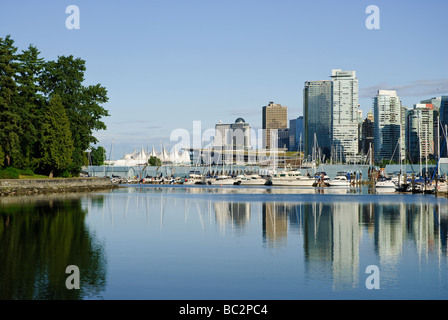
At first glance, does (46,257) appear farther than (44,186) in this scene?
No

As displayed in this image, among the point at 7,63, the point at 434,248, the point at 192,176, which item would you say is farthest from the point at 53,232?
the point at 192,176

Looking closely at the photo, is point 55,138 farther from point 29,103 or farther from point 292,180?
point 292,180

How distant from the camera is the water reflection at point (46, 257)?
749 inches

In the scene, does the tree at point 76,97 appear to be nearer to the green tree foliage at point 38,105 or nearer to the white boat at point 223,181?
the green tree foliage at point 38,105

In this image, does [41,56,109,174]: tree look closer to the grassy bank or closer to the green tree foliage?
the green tree foliage

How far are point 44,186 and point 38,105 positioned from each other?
15.4 metres

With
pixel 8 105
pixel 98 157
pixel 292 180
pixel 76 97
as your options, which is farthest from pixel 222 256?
pixel 98 157

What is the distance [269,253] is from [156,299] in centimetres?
1032

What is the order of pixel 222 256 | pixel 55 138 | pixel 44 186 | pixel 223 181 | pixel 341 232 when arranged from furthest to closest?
pixel 223 181
pixel 55 138
pixel 44 186
pixel 341 232
pixel 222 256

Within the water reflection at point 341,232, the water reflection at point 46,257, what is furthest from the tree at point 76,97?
the water reflection at point 46,257

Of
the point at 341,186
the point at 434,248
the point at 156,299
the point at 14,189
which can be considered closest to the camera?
the point at 156,299

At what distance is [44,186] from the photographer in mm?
79875
